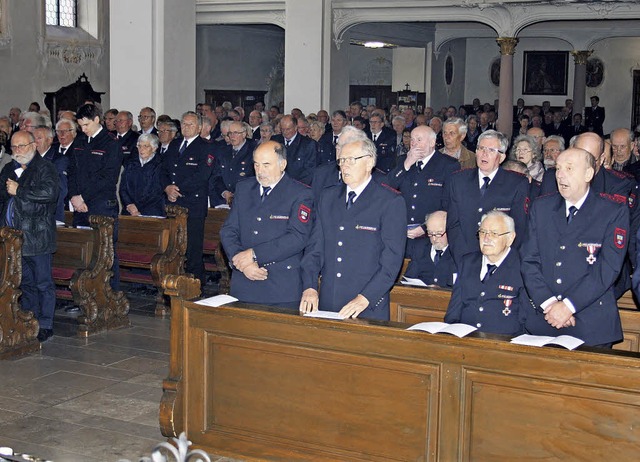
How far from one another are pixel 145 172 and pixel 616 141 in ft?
14.1

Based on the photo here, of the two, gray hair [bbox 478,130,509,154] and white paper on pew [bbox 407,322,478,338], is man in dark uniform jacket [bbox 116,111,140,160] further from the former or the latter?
white paper on pew [bbox 407,322,478,338]

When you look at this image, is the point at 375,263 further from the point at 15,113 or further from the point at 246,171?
the point at 15,113

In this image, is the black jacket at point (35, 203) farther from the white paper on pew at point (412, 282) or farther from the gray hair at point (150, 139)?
the white paper on pew at point (412, 282)

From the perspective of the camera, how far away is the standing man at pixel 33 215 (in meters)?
6.89

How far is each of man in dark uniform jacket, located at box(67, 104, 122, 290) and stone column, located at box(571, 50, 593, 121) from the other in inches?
642

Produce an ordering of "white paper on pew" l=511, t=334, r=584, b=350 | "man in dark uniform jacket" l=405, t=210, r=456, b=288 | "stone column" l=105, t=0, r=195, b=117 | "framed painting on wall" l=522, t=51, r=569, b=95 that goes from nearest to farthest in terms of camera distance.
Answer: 1. "white paper on pew" l=511, t=334, r=584, b=350
2. "man in dark uniform jacket" l=405, t=210, r=456, b=288
3. "stone column" l=105, t=0, r=195, b=117
4. "framed painting on wall" l=522, t=51, r=569, b=95

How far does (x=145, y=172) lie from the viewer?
899cm

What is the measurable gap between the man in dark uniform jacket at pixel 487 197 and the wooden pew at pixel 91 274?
3106 mm

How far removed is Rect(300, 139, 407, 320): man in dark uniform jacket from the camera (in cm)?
483

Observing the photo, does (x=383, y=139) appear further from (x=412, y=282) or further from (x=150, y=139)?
(x=412, y=282)

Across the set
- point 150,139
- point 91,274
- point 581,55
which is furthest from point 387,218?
point 581,55

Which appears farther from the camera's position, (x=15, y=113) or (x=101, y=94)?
(x=101, y=94)

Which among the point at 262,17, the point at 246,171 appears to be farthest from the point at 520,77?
the point at 246,171

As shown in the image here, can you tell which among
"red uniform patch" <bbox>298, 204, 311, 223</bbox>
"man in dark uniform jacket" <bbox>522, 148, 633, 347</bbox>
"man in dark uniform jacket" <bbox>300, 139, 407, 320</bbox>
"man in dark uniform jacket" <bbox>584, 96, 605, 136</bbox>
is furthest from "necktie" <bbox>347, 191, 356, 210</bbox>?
"man in dark uniform jacket" <bbox>584, 96, 605, 136</bbox>
